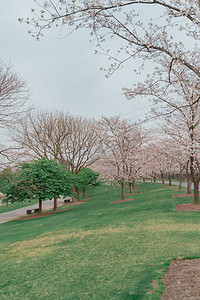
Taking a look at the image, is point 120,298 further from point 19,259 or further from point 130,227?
point 130,227

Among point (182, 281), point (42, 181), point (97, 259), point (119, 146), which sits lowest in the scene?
point (97, 259)

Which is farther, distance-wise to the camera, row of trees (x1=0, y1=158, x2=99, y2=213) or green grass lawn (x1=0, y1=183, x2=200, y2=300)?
row of trees (x1=0, y1=158, x2=99, y2=213)

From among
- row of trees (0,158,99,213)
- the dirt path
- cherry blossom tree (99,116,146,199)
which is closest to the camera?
the dirt path

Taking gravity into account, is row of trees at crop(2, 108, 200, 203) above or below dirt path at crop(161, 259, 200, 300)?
above

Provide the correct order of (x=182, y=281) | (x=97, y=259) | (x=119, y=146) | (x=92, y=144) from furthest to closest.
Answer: (x=92, y=144) < (x=119, y=146) < (x=97, y=259) < (x=182, y=281)

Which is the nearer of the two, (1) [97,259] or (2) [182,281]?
(2) [182,281]

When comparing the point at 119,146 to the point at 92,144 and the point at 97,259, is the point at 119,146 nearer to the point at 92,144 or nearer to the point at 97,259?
the point at 92,144

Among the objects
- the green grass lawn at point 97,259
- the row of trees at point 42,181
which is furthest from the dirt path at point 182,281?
the row of trees at point 42,181

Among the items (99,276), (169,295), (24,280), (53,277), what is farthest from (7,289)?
(169,295)

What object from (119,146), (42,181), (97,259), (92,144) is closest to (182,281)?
(97,259)

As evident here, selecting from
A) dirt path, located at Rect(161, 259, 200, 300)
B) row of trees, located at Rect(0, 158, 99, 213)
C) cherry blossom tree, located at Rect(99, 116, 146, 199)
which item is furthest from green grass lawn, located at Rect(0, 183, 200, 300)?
cherry blossom tree, located at Rect(99, 116, 146, 199)

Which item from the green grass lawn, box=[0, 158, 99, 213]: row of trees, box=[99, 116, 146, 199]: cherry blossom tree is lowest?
the green grass lawn

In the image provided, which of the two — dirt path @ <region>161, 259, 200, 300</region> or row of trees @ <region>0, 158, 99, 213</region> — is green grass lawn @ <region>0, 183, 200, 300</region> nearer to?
dirt path @ <region>161, 259, 200, 300</region>

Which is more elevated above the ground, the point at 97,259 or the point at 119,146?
the point at 119,146
